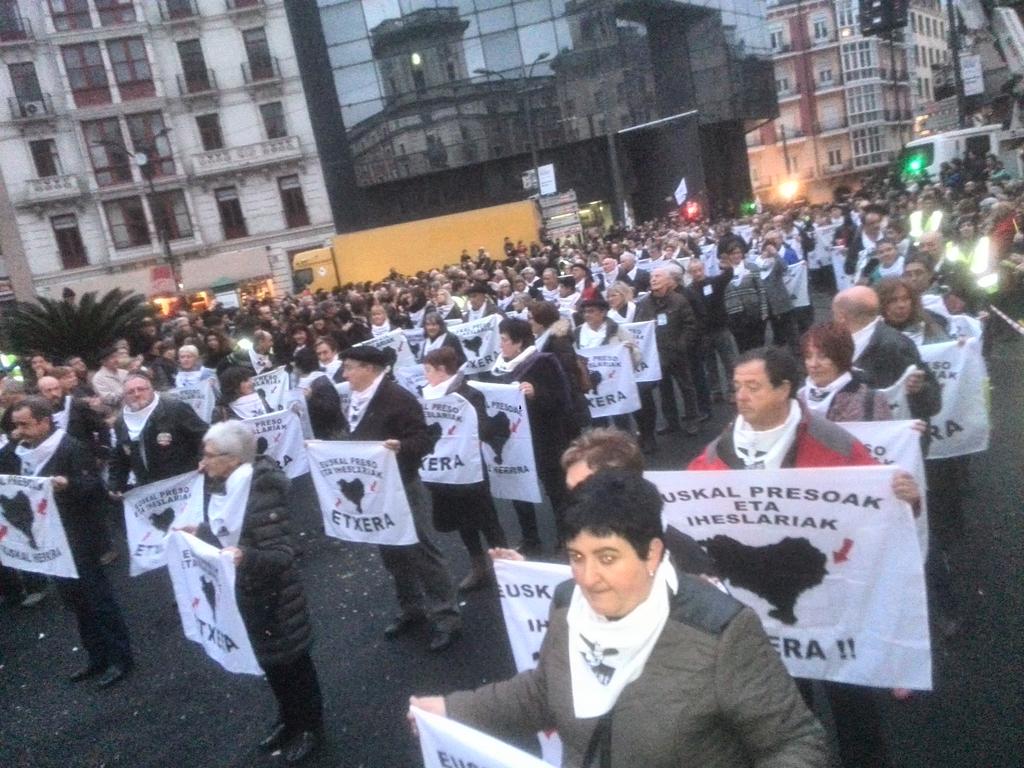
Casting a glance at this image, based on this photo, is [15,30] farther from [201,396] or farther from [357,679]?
[357,679]

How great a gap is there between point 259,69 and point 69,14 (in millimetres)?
9373

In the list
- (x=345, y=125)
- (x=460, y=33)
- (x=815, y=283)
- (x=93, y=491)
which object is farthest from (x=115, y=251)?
(x=93, y=491)

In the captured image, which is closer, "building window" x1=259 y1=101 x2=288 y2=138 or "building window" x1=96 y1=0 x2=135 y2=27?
"building window" x1=96 y1=0 x2=135 y2=27

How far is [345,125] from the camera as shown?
37906 millimetres

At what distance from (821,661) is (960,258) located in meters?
6.06

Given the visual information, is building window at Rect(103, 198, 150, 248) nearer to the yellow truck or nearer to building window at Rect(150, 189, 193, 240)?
building window at Rect(150, 189, 193, 240)

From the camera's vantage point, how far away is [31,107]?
39.0 m

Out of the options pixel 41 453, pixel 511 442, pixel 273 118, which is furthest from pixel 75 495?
pixel 273 118

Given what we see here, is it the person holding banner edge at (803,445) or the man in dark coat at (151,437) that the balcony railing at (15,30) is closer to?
the man in dark coat at (151,437)

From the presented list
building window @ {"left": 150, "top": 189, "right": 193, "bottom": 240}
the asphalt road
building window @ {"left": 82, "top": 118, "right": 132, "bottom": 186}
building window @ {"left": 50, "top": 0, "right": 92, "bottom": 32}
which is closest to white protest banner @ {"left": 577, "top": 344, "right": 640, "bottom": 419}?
the asphalt road

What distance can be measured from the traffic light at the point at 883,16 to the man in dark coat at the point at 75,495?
12505 millimetres

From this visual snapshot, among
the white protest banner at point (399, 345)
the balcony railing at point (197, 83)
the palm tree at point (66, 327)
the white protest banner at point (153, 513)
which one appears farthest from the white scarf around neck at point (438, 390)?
the balcony railing at point (197, 83)

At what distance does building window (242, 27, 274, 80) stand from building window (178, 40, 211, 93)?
2.31 meters

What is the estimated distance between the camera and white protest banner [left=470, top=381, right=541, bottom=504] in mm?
5621
